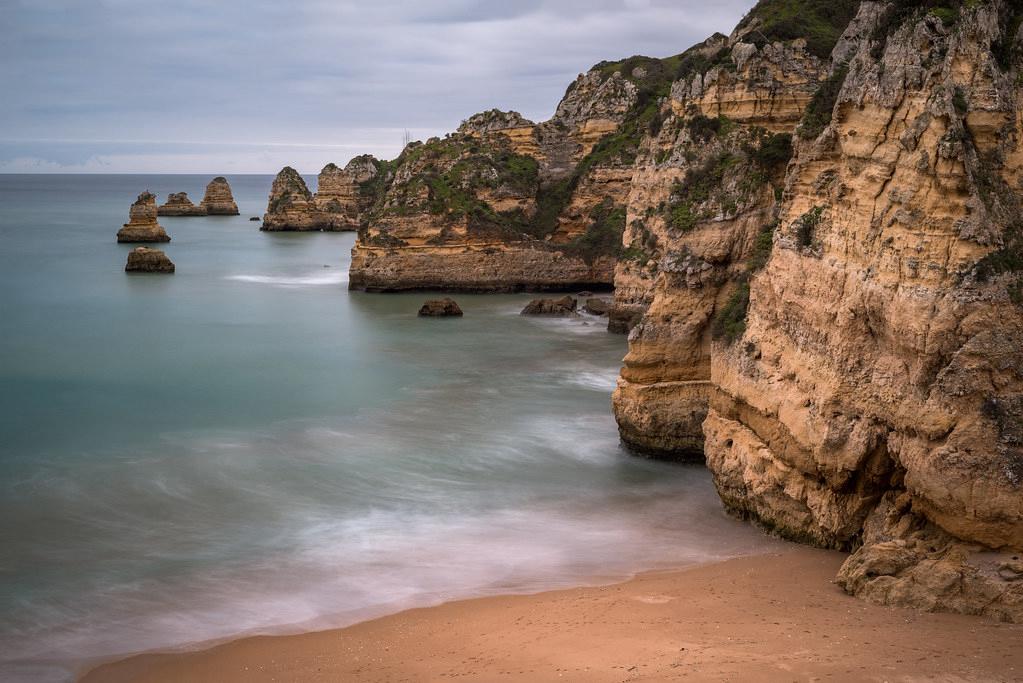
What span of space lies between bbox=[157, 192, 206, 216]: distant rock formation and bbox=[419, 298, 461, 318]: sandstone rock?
75.3m

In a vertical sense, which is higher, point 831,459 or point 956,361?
point 956,361

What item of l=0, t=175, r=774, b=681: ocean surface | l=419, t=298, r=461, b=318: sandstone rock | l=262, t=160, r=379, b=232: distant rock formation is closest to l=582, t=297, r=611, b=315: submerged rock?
l=0, t=175, r=774, b=681: ocean surface

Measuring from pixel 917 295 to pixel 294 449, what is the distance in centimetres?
1403

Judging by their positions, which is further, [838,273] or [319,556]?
[319,556]

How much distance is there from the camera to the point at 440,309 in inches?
1603

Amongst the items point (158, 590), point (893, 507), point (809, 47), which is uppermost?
point (809, 47)

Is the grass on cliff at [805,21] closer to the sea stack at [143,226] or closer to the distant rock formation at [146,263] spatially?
the distant rock formation at [146,263]

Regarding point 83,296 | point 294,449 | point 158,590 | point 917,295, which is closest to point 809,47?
point 917,295

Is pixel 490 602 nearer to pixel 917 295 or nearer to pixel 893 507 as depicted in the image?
pixel 893 507

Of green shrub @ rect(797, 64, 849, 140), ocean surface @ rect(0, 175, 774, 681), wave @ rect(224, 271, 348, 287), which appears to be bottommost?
ocean surface @ rect(0, 175, 774, 681)

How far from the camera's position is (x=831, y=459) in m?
12.2

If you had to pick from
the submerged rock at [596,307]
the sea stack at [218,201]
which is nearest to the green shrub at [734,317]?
the submerged rock at [596,307]

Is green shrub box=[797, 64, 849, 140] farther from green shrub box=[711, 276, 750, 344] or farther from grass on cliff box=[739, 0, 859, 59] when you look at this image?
grass on cliff box=[739, 0, 859, 59]

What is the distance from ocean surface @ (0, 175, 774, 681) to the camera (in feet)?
45.0
